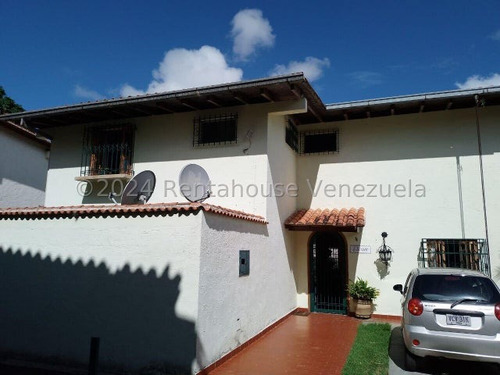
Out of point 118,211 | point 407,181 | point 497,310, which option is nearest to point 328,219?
point 407,181

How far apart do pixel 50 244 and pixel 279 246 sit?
5147 mm

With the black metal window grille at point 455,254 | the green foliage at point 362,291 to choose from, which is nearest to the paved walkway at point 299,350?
the green foliage at point 362,291

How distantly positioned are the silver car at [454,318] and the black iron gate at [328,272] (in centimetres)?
484

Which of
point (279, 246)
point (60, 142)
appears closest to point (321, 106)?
point (279, 246)

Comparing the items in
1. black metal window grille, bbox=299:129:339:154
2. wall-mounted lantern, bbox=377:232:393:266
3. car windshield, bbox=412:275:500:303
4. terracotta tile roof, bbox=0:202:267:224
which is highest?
black metal window grille, bbox=299:129:339:154

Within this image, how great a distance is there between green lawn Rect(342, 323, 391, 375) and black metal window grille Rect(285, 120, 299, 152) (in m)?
5.11

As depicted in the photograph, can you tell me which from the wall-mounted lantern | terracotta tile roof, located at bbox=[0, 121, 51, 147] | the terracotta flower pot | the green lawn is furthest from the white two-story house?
terracotta tile roof, located at bbox=[0, 121, 51, 147]

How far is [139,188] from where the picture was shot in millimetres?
7305

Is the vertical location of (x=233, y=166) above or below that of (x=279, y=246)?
above

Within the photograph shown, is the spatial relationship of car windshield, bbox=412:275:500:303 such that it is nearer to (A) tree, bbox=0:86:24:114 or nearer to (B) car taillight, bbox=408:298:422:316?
(B) car taillight, bbox=408:298:422:316

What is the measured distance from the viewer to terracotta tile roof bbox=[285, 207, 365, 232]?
9.15 metres

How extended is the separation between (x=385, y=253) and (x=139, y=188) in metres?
6.58

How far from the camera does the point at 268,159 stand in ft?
27.6

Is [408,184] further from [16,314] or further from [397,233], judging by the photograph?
[16,314]
